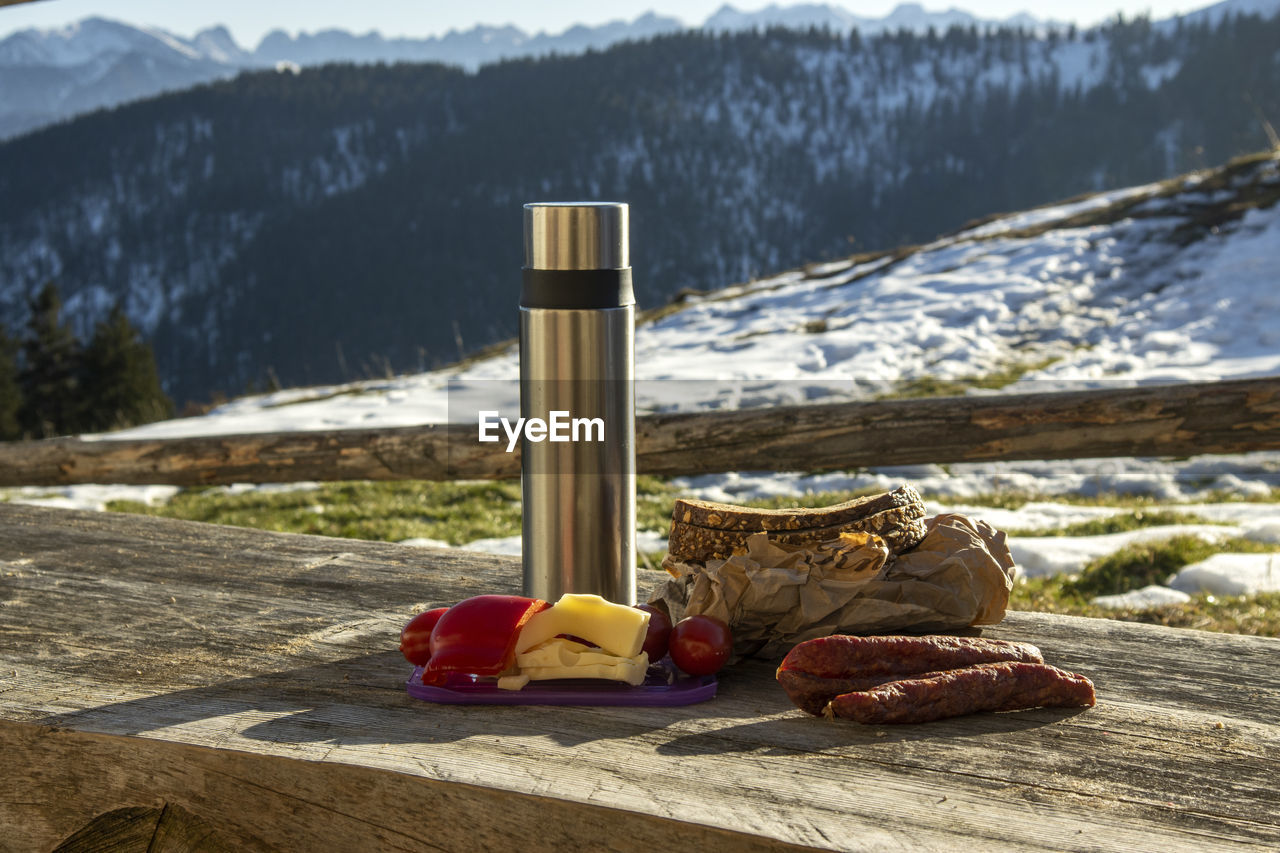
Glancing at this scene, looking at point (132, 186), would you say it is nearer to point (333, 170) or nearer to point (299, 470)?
point (333, 170)

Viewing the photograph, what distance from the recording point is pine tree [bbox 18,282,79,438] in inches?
1576

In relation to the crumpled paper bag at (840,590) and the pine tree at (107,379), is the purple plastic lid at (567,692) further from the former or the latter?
the pine tree at (107,379)

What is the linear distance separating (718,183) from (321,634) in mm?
104675

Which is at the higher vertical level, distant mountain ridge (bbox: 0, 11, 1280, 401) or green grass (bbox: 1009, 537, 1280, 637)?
distant mountain ridge (bbox: 0, 11, 1280, 401)

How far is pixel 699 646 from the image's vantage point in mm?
1381

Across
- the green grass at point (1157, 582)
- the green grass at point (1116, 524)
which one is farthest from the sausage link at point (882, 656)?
the green grass at point (1116, 524)

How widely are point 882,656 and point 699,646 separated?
243 millimetres

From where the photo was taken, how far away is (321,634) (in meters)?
1.65

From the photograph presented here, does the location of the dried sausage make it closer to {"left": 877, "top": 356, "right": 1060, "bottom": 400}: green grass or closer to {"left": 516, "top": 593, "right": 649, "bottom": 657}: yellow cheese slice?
{"left": 516, "top": 593, "right": 649, "bottom": 657}: yellow cheese slice

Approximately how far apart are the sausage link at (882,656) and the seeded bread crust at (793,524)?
0.87 feet

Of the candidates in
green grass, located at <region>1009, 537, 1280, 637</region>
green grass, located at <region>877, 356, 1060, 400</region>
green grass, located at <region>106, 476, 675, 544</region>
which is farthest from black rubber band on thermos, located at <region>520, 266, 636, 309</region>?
green grass, located at <region>877, 356, 1060, 400</region>

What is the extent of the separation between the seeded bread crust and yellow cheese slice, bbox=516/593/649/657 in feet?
0.84

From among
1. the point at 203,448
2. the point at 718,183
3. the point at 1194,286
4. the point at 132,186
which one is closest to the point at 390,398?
the point at 203,448

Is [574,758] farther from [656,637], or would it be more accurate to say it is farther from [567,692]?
[656,637]
